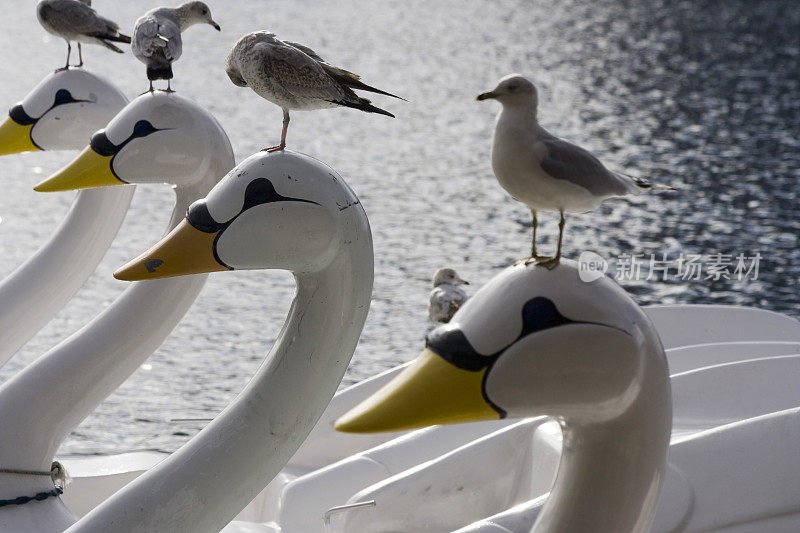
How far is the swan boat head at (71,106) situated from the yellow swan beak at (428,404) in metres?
3.13

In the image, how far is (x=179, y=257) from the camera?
3225 mm

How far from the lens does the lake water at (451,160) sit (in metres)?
8.28

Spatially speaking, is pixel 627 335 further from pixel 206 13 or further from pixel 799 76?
pixel 799 76

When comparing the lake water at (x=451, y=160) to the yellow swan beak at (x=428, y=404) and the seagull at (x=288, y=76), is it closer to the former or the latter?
the seagull at (x=288, y=76)

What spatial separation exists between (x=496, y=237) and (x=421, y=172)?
7.35ft

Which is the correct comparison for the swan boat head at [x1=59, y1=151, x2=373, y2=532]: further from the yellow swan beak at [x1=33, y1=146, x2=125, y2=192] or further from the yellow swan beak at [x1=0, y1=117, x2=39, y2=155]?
the yellow swan beak at [x1=0, y1=117, x2=39, y2=155]

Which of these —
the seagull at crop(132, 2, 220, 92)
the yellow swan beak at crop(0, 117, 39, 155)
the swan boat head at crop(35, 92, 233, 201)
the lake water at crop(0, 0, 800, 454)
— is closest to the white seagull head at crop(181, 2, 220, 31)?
the seagull at crop(132, 2, 220, 92)

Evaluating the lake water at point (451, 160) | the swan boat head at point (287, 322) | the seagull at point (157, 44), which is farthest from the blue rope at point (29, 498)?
the lake water at point (451, 160)

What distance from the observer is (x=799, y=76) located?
16859 millimetres

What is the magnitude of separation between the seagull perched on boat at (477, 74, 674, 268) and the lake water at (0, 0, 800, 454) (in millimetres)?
628

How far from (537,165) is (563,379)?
520 millimetres

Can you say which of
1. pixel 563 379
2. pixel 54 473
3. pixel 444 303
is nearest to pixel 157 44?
pixel 54 473

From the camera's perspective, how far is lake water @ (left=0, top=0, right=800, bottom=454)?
8.28 meters

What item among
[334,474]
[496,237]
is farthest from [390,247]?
[334,474]
